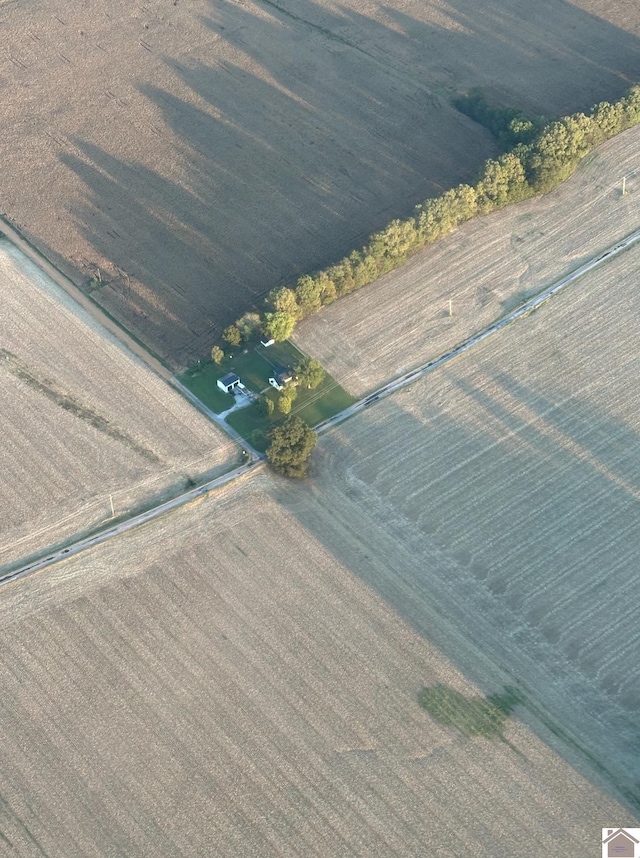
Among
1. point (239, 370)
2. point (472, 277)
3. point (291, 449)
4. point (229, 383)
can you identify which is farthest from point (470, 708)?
point (472, 277)

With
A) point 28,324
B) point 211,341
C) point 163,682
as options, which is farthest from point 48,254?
point 163,682

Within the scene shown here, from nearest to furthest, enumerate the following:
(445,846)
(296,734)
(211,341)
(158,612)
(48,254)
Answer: (445,846) → (296,734) → (158,612) → (211,341) → (48,254)

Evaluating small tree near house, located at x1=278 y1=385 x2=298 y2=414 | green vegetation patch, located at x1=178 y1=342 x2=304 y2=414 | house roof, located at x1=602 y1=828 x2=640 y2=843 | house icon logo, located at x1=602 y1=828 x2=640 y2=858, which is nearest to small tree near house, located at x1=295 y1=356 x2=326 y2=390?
small tree near house, located at x1=278 y1=385 x2=298 y2=414

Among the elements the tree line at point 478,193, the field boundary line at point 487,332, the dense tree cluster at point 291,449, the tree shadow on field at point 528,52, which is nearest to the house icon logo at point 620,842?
the dense tree cluster at point 291,449

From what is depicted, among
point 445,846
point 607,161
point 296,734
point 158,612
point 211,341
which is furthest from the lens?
point 607,161

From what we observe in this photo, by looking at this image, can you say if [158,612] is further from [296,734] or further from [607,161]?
[607,161]

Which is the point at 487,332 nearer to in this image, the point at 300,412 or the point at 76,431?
the point at 300,412
